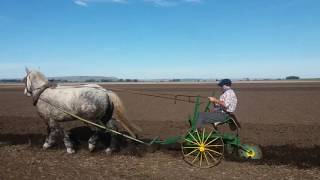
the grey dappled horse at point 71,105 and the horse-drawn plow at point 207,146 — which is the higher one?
the grey dappled horse at point 71,105

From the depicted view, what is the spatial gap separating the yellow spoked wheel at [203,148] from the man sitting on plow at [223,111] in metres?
0.27

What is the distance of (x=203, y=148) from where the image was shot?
10.1 m

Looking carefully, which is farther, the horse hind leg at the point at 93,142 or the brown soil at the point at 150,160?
the horse hind leg at the point at 93,142

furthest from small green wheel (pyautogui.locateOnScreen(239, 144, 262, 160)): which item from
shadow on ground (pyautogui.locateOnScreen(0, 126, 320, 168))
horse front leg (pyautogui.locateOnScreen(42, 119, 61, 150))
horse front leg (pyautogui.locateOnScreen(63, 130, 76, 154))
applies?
horse front leg (pyautogui.locateOnScreen(42, 119, 61, 150))

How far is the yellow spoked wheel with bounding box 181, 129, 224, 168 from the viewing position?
33.0 feet

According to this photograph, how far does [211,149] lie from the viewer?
10258 millimetres

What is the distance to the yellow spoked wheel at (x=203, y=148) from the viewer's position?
10.0m

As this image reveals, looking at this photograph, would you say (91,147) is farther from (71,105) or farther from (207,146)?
(207,146)

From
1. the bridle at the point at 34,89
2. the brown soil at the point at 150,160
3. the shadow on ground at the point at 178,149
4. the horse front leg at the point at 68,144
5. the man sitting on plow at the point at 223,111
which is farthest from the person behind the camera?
the bridle at the point at 34,89

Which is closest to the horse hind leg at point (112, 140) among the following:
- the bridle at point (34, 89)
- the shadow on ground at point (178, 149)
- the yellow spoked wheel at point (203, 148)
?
the shadow on ground at point (178, 149)

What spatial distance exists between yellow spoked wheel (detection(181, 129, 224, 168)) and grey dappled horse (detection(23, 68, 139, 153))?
1943mm

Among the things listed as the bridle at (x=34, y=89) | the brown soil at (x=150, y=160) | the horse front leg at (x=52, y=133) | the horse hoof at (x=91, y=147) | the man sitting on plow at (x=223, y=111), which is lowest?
the brown soil at (x=150, y=160)

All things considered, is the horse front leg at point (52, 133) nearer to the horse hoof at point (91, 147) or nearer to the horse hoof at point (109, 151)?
the horse hoof at point (91, 147)

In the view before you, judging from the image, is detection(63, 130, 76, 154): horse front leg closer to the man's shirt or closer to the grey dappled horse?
the grey dappled horse
